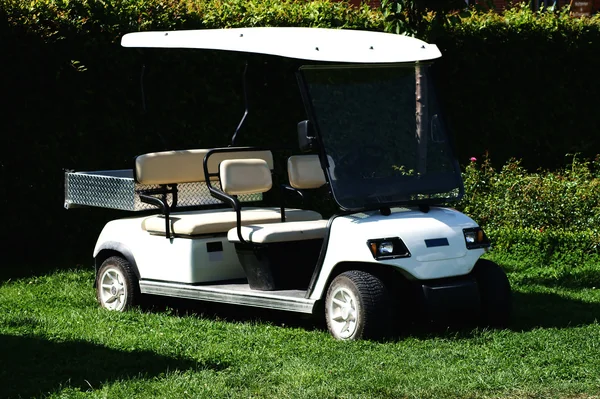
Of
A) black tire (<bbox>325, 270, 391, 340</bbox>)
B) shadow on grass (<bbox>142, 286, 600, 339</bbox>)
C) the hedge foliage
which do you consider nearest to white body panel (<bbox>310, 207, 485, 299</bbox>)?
black tire (<bbox>325, 270, 391, 340</bbox>)

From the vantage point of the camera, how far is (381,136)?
740 centimetres

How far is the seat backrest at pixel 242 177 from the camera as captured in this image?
303 inches

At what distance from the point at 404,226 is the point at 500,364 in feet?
3.81

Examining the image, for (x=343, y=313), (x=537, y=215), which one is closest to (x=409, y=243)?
(x=343, y=313)

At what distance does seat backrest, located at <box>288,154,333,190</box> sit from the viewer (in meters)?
7.95

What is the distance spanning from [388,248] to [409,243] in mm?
135

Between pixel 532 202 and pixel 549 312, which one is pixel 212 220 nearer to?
pixel 549 312

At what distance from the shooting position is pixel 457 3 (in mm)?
9438

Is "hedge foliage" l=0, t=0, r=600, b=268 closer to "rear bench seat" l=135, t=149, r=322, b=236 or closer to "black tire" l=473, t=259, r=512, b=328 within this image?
"rear bench seat" l=135, t=149, r=322, b=236

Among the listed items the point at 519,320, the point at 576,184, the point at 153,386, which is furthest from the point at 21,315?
the point at 576,184

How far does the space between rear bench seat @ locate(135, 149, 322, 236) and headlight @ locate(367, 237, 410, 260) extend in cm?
137

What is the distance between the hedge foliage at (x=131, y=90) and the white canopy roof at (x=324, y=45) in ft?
4.03

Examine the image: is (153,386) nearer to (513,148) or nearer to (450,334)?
(450,334)

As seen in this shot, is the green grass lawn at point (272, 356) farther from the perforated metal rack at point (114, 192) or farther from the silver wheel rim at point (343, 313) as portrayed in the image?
the perforated metal rack at point (114, 192)
